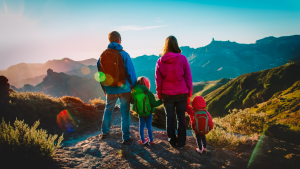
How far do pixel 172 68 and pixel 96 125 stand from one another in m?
7.50

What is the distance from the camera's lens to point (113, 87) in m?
3.39

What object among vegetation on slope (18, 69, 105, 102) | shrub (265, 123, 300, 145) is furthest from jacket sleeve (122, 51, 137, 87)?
vegetation on slope (18, 69, 105, 102)

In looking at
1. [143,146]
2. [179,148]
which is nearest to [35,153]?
[143,146]

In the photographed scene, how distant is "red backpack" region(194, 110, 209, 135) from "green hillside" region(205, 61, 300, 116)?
167 feet

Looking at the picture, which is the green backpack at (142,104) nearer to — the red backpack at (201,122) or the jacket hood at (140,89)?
the jacket hood at (140,89)

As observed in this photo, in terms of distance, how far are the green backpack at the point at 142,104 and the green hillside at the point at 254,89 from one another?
2042 inches

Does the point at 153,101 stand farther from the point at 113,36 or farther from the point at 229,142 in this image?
the point at 229,142

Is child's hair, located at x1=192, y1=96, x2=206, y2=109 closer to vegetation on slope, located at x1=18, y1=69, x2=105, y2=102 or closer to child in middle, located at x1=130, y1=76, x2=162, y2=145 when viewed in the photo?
child in middle, located at x1=130, y1=76, x2=162, y2=145

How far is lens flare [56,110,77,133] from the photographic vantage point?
7.14 meters

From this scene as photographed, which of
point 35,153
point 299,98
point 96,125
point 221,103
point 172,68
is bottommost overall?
point 221,103

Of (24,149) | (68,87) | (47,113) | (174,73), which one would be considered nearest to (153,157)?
(174,73)

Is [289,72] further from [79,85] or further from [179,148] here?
[79,85]

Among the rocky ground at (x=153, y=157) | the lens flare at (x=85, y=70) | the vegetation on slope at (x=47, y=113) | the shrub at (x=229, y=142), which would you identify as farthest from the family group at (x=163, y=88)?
the lens flare at (x=85, y=70)

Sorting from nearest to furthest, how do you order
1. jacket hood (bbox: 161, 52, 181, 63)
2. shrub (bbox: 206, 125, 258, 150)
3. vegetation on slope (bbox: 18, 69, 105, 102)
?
jacket hood (bbox: 161, 52, 181, 63) < shrub (bbox: 206, 125, 258, 150) < vegetation on slope (bbox: 18, 69, 105, 102)
